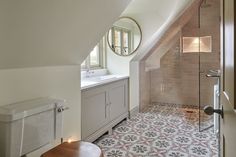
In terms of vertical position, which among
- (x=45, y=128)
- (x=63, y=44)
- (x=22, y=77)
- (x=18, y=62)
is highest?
(x=63, y=44)

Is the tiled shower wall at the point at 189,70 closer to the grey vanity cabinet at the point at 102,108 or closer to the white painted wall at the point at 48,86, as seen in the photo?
the grey vanity cabinet at the point at 102,108

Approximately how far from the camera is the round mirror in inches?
156

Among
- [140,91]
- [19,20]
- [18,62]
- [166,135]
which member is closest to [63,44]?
[18,62]

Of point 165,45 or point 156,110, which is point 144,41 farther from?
point 156,110

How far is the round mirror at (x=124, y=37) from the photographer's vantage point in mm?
3971

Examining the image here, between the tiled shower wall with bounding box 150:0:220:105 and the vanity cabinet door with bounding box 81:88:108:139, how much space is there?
2.09m

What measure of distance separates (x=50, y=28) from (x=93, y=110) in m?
1.48

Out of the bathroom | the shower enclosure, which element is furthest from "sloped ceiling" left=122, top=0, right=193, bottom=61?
the shower enclosure

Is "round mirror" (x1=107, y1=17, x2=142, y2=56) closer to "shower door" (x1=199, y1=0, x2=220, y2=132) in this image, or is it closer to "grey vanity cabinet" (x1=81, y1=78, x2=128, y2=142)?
"grey vanity cabinet" (x1=81, y1=78, x2=128, y2=142)

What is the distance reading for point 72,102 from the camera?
99.0 inches

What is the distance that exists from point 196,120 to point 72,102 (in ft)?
7.98

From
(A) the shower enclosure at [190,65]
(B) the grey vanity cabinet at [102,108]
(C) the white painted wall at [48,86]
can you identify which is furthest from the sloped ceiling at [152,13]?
(C) the white painted wall at [48,86]

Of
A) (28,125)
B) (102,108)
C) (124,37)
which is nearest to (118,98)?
(102,108)

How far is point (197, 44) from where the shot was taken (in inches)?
189
